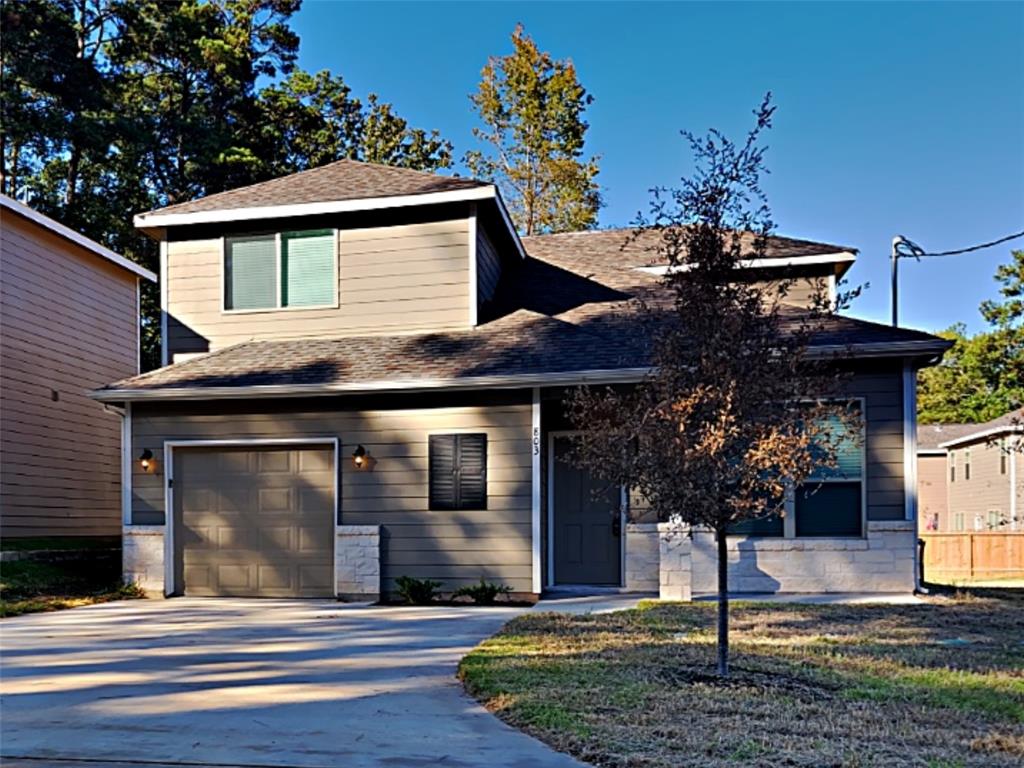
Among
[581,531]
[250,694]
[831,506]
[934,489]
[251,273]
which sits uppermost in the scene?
[251,273]

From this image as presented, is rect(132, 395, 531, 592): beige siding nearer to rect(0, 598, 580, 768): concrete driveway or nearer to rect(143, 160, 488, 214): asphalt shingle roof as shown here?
rect(0, 598, 580, 768): concrete driveway

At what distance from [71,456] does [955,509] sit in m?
27.3

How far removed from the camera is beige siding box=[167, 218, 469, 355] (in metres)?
12.4

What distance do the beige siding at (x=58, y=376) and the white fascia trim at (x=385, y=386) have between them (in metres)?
2.94

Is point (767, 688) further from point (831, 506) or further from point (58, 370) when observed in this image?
point (58, 370)

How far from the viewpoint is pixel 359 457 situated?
37.0 feet

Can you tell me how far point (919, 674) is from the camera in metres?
6.32

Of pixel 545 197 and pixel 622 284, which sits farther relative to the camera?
pixel 545 197

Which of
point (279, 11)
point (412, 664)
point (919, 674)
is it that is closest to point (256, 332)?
point (412, 664)

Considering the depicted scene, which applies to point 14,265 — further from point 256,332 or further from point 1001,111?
point 1001,111

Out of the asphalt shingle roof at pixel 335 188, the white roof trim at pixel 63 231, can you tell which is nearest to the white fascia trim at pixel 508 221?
the asphalt shingle roof at pixel 335 188

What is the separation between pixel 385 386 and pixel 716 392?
5.75 meters

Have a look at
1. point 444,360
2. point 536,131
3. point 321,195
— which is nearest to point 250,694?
point 444,360

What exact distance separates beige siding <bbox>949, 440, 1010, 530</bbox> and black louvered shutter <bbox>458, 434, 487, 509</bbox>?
20451 millimetres
